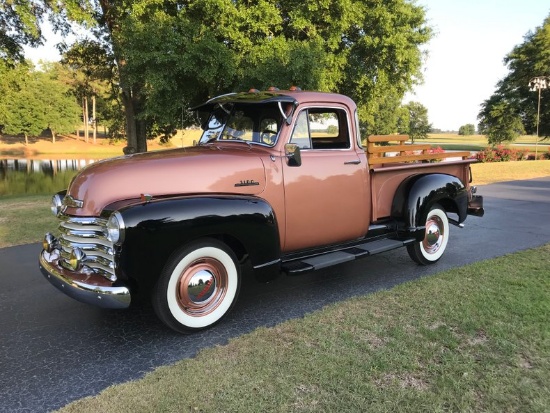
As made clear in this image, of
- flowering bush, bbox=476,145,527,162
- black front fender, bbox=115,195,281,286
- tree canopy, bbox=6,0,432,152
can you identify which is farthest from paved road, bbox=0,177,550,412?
flowering bush, bbox=476,145,527,162

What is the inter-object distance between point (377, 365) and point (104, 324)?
2.42 metres

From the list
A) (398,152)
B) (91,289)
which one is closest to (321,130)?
(398,152)

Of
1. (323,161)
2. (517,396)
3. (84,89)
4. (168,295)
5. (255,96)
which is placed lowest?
(517,396)

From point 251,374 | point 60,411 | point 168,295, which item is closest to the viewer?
point 60,411

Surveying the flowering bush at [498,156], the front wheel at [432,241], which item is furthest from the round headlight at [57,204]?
the flowering bush at [498,156]

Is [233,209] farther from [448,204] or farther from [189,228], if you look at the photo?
[448,204]

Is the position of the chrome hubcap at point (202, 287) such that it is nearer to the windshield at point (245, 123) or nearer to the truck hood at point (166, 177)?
the truck hood at point (166, 177)

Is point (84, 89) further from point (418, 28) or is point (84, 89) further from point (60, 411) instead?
point (60, 411)

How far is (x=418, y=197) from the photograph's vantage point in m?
5.14

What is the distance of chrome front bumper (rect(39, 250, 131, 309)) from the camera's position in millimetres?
3186

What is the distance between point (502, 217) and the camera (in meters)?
8.90

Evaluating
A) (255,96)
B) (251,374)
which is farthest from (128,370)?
(255,96)

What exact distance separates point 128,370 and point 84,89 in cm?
2089

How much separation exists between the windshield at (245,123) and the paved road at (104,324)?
169 cm
